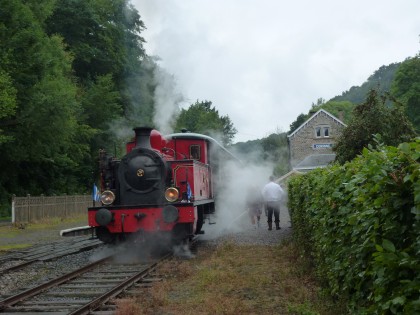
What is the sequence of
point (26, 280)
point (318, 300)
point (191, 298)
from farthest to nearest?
1. point (26, 280)
2. point (191, 298)
3. point (318, 300)

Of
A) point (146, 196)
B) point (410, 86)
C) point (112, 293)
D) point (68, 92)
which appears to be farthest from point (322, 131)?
point (112, 293)

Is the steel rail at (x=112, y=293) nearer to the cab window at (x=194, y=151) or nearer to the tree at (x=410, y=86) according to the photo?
the cab window at (x=194, y=151)

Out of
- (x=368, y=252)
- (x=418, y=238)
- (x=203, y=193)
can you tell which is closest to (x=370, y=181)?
(x=368, y=252)

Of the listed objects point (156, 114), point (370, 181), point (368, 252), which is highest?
point (156, 114)

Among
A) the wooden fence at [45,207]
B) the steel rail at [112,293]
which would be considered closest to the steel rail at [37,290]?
the steel rail at [112,293]

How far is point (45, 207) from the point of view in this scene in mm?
27219

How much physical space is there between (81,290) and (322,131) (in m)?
54.4

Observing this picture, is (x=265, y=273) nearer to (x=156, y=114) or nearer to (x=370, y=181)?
(x=370, y=181)

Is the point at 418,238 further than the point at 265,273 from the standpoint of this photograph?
No

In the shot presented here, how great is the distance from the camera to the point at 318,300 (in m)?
6.53

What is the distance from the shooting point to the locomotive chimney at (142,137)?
1235 centimetres

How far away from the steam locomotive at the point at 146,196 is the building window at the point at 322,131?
48720 millimetres

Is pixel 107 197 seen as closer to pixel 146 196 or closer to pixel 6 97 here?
pixel 146 196

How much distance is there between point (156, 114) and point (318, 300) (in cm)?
1558
